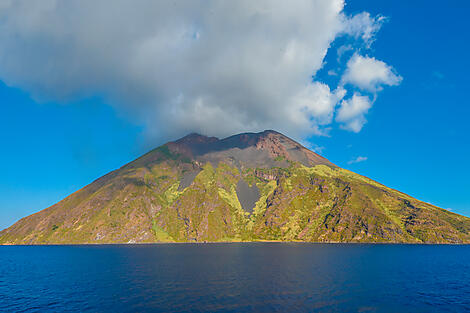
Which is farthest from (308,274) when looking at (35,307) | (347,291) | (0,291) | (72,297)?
(0,291)

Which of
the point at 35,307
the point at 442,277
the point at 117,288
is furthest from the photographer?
the point at 442,277

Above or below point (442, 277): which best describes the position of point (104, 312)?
above

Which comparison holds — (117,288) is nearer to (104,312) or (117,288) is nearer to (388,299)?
(104,312)

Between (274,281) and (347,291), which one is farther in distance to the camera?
(274,281)

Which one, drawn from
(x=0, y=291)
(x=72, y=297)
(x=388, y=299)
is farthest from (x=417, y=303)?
(x=0, y=291)

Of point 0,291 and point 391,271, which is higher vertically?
point 0,291

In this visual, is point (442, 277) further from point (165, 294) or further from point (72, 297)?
point (72, 297)

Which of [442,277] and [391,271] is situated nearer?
[442,277]

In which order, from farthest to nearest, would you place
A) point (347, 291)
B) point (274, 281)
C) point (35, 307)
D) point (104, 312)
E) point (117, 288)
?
point (274, 281) → point (117, 288) → point (347, 291) → point (35, 307) → point (104, 312)

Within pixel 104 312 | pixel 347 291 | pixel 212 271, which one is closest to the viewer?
pixel 104 312
